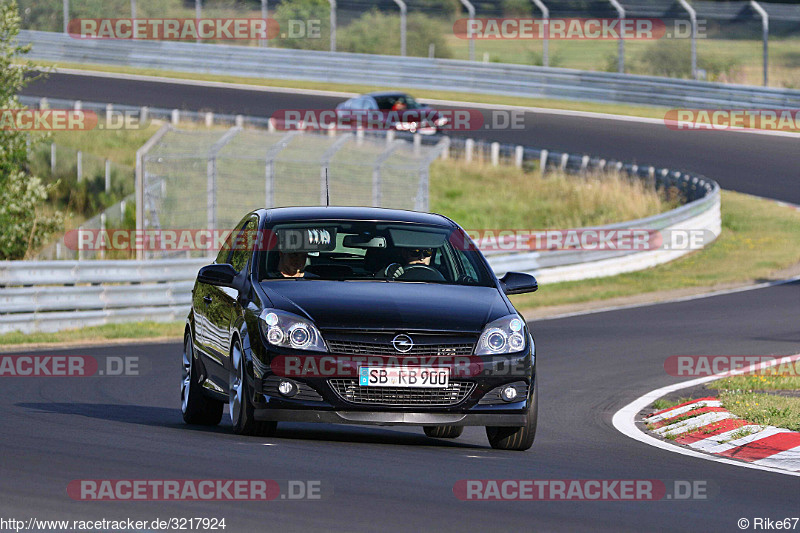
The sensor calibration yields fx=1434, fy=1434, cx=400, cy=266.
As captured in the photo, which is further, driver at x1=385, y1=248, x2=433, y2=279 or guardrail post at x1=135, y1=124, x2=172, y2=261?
guardrail post at x1=135, y1=124, x2=172, y2=261

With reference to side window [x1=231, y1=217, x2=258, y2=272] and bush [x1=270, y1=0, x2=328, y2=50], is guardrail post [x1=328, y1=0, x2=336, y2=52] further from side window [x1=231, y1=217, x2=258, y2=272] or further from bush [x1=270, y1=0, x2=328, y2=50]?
side window [x1=231, y1=217, x2=258, y2=272]

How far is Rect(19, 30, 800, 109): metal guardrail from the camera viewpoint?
43.4 metres

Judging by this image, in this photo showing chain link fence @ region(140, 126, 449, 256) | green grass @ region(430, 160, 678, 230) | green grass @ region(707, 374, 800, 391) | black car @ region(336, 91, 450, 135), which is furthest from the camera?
black car @ region(336, 91, 450, 135)

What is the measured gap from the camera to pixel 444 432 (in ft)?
34.6

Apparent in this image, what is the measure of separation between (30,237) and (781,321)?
12.6 meters

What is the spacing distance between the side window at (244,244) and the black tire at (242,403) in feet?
2.73

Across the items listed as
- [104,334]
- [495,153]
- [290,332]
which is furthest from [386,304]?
[495,153]

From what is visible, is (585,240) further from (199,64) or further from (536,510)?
(199,64)

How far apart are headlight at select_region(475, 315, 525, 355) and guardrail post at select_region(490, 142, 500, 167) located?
2987 cm

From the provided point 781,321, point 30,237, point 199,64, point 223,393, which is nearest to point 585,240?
point 781,321

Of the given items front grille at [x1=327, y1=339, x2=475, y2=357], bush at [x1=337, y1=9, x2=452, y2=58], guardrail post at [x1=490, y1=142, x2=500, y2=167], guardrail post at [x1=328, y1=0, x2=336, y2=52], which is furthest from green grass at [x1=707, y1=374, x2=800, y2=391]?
bush at [x1=337, y1=9, x2=452, y2=58]

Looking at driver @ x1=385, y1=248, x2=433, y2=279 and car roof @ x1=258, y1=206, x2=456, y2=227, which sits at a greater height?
car roof @ x1=258, y1=206, x2=456, y2=227

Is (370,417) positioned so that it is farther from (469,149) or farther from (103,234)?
(469,149)

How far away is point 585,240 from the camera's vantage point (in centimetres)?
2508
